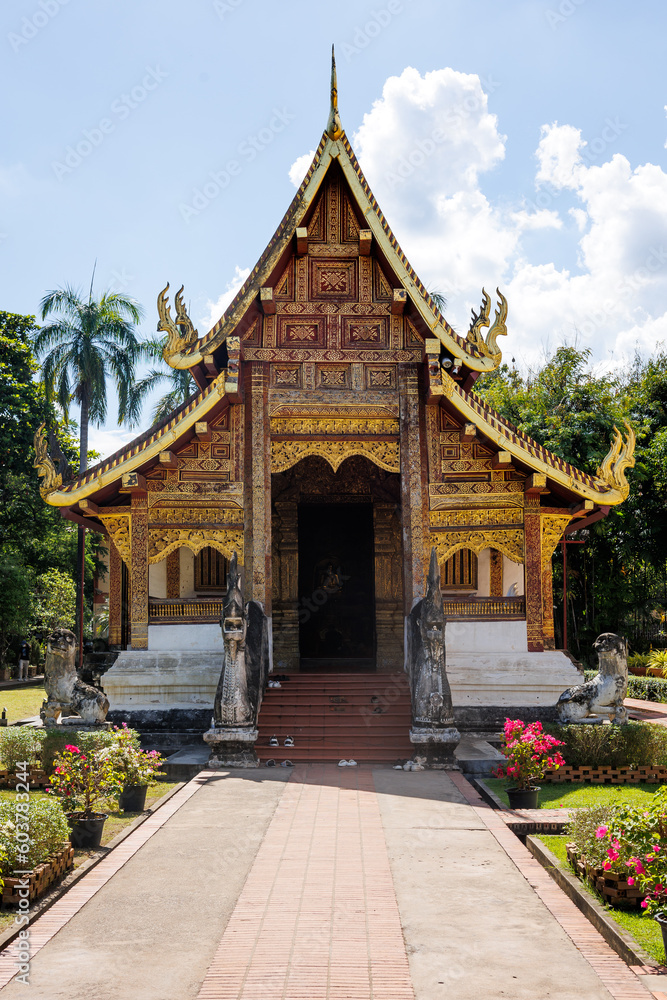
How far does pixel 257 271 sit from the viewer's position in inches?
472

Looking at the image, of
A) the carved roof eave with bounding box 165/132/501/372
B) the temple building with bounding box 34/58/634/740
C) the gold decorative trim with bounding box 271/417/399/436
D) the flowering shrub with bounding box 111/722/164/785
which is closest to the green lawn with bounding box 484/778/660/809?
the temple building with bounding box 34/58/634/740

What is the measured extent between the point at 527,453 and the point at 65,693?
263 inches

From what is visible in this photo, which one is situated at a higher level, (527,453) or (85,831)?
(527,453)

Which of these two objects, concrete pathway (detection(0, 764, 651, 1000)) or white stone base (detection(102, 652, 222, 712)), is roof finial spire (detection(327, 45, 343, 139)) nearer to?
white stone base (detection(102, 652, 222, 712))

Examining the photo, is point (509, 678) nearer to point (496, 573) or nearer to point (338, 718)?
point (338, 718)

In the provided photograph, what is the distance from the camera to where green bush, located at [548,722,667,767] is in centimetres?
998

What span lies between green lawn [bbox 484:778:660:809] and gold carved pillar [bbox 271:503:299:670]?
19.2 ft

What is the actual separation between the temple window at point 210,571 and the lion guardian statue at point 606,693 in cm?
617

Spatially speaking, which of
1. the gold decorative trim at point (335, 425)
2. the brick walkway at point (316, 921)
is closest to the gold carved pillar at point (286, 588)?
the gold decorative trim at point (335, 425)

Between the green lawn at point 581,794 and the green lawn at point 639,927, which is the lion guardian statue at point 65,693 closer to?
the green lawn at point 581,794

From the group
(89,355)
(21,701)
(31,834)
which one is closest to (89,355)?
(89,355)

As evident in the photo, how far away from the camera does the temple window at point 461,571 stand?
574 inches

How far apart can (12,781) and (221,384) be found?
545cm

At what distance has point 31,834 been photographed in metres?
5.68
